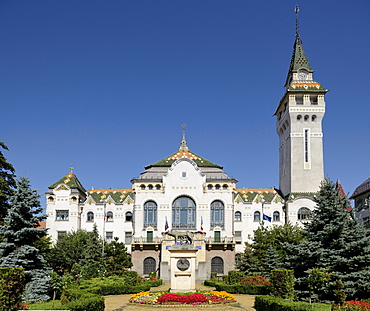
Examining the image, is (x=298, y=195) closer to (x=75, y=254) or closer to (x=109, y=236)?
(x=109, y=236)

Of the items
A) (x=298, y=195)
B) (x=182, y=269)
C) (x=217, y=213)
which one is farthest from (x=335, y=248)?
(x=298, y=195)

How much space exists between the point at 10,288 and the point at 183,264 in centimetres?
1430

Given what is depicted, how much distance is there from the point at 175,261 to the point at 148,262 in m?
25.6

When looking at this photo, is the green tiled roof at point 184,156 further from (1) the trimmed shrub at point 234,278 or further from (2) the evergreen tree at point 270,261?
(1) the trimmed shrub at point 234,278

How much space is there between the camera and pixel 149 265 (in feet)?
185

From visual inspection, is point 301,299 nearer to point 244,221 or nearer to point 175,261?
point 175,261

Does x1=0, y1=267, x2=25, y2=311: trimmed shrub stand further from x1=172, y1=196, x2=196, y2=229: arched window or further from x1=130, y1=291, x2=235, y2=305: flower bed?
x1=172, y1=196, x2=196, y2=229: arched window

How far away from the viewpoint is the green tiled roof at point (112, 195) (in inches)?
2437

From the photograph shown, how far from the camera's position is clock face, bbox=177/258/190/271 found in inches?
1249

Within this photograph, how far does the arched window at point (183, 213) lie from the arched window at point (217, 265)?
5125mm

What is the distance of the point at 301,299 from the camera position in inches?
1080

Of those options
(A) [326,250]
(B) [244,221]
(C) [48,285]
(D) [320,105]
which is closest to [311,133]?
(D) [320,105]

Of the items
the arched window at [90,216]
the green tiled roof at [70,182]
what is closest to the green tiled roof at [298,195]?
the arched window at [90,216]

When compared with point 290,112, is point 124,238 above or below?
below
